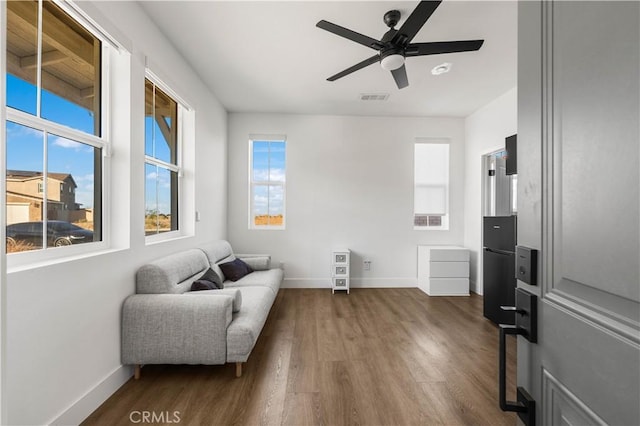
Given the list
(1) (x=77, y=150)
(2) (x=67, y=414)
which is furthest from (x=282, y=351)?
(1) (x=77, y=150)

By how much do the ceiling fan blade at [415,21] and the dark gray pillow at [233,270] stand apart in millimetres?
2981

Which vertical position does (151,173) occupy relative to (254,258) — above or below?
above

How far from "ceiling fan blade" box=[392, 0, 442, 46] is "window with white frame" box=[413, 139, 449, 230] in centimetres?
311

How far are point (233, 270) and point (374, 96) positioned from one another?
3040 millimetres

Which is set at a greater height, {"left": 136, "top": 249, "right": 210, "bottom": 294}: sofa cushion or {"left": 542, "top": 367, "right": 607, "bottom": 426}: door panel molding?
{"left": 542, "top": 367, "right": 607, "bottom": 426}: door panel molding

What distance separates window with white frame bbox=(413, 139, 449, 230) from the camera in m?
5.04

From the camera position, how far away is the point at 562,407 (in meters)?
0.56

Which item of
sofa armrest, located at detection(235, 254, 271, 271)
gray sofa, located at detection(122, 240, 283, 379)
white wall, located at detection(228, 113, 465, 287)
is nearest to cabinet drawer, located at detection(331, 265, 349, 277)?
white wall, located at detection(228, 113, 465, 287)

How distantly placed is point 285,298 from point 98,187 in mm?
2816

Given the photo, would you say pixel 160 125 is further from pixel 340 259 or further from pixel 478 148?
pixel 478 148

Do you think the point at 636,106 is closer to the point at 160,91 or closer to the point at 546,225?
the point at 546,225

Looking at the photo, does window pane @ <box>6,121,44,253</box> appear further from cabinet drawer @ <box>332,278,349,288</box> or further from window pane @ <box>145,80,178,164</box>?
cabinet drawer @ <box>332,278,349,288</box>

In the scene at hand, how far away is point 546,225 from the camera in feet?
2.00
